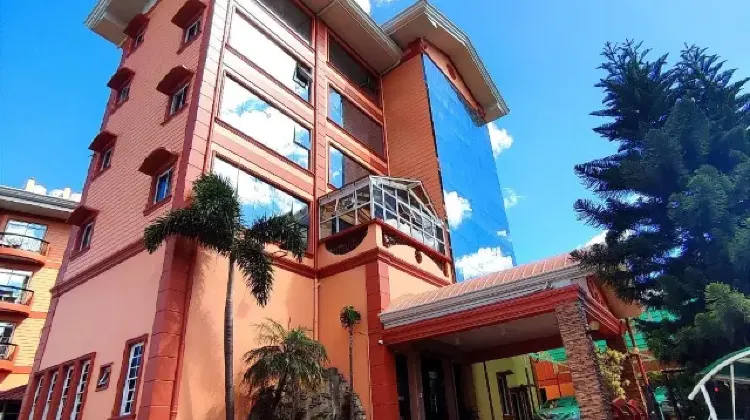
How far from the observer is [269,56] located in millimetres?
19047

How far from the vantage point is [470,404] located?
668 inches

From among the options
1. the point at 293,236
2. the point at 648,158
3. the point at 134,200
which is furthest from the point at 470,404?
the point at 134,200

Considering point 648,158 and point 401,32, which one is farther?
point 401,32

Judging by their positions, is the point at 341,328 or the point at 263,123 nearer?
the point at 341,328

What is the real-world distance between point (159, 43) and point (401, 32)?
11979 mm

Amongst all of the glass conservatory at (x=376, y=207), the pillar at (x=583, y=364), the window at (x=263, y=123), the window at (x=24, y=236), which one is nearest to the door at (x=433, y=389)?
the glass conservatory at (x=376, y=207)

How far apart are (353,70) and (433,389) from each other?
642 inches

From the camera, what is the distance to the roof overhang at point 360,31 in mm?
23047

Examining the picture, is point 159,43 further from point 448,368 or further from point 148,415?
point 448,368

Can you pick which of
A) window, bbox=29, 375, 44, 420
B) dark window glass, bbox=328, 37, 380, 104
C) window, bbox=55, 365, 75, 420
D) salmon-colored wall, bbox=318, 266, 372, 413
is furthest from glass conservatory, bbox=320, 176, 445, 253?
window, bbox=29, 375, 44, 420

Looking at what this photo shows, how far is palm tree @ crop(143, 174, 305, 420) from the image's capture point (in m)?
11.7

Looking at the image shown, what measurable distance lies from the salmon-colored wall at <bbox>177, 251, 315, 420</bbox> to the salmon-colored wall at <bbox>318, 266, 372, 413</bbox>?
799 millimetres

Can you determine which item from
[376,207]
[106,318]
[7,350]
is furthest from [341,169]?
[7,350]

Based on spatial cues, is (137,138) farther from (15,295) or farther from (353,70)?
(15,295)
